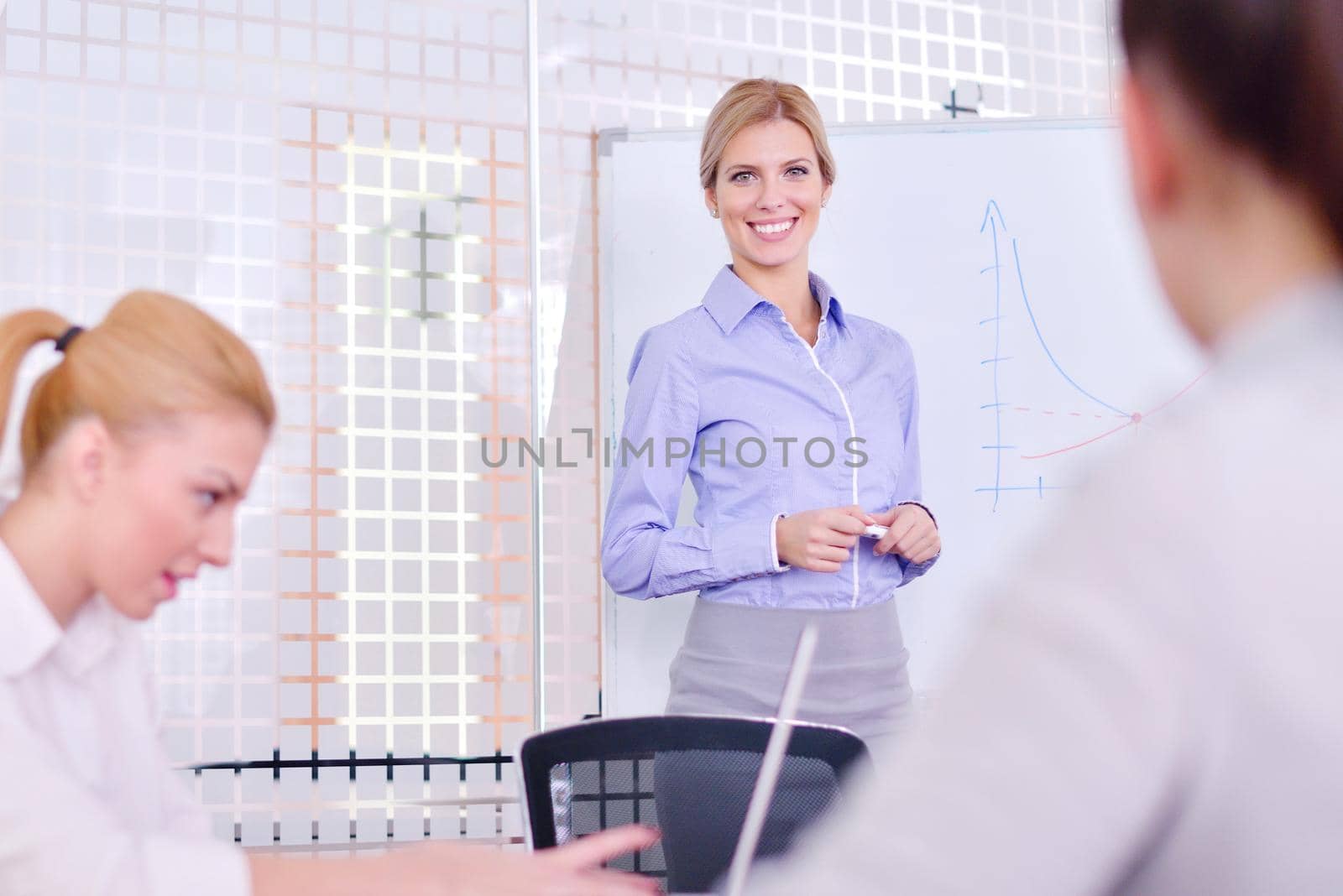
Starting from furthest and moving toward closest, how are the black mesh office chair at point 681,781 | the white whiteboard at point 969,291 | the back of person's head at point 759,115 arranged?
the white whiteboard at point 969,291, the back of person's head at point 759,115, the black mesh office chair at point 681,781

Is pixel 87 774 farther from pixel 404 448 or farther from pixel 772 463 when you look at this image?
pixel 404 448

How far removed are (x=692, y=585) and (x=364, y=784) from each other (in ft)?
4.95

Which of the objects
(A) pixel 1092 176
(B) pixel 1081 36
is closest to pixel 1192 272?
(A) pixel 1092 176

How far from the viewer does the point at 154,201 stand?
3088 millimetres

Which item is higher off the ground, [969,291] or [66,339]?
[969,291]

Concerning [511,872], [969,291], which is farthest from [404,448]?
[511,872]

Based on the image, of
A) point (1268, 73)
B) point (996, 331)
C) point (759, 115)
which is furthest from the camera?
point (996, 331)

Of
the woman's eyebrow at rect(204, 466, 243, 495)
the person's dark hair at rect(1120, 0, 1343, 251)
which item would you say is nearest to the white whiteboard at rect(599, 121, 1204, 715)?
the woman's eyebrow at rect(204, 466, 243, 495)

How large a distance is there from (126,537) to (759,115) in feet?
5.04

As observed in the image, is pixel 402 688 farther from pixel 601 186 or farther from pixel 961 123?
pixel 961 123

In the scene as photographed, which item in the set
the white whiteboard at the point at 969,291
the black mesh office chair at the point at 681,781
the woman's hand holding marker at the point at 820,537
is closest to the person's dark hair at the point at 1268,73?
the black mesh office chair at the point at 681,781

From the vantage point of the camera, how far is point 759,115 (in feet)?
7.63

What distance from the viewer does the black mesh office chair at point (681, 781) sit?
57.9 inches

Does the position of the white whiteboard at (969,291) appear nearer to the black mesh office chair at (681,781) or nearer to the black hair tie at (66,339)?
the black mesh office chair at (681,781)
